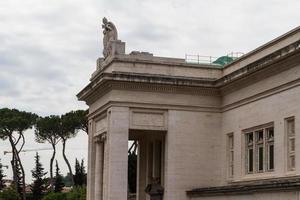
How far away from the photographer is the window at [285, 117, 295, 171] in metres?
28.6

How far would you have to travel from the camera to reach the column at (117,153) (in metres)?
33.3

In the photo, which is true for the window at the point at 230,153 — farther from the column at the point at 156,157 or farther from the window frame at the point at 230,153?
the column at the point at 156,157

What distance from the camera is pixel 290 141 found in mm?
28875

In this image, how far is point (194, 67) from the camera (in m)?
35.1

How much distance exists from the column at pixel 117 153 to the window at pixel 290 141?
8.16 meters

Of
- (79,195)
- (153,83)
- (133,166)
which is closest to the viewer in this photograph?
(153,83)

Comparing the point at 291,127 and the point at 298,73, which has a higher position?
the point at 298,73

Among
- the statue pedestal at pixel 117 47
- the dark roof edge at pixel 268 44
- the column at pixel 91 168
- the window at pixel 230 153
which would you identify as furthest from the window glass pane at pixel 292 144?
the column at pixel 91 168

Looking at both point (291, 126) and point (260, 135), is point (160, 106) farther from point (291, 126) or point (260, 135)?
point (291, 126)

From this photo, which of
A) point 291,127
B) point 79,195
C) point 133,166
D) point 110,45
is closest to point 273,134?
point 291,127

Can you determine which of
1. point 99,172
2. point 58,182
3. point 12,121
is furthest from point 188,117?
point 58,182

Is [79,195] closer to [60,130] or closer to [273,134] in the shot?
[60,130]

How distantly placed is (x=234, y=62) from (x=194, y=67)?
2126 millimetres

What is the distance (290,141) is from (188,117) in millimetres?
7012
